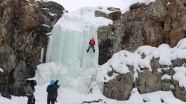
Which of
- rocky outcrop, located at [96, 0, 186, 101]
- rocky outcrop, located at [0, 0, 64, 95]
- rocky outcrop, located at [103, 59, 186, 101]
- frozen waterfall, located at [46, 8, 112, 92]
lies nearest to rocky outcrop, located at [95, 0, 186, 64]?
rocky outcrop, located at [96, 0, 186, 101]

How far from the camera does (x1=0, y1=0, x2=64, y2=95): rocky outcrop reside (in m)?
16.4

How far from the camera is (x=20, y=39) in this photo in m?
18.2

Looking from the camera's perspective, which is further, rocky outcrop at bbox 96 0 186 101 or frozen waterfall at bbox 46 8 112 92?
frozen waterfall at bbox 46 8 112 92

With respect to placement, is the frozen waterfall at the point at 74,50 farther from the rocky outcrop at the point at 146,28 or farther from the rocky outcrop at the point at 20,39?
the rocky outcrop at the point at 146,28

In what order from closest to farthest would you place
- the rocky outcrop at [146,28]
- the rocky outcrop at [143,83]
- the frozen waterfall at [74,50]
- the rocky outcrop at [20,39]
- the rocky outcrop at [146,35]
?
the rocky outcrop at [143,83]
the rocky outcrop at [20,39]
the rocky outcrop at [146,35]
the rocky outcrop at [146,28]
the frozen waterfall at [74,50]

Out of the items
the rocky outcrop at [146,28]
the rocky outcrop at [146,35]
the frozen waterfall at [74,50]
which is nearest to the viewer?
the rocky outcrop at [146,35]

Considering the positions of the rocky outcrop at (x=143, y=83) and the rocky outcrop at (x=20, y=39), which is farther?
the rocky outcrop at (x=20, y=39)

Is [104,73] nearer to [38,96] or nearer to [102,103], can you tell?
[102,103]

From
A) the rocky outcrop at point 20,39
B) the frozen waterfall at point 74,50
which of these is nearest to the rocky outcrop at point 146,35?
the frozen waterfall at point 74,50

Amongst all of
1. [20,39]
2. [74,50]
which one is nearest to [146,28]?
[74,50]

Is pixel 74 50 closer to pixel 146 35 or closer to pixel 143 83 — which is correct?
pixel 146 35

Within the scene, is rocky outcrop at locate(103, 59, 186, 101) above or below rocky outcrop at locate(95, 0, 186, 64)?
below

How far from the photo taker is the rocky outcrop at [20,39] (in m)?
16.4

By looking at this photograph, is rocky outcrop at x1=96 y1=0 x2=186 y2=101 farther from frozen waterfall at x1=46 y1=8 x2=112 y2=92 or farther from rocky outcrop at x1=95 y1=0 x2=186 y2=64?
frozen waterfall at x1=46 y1=8 x2=112 y2=92
